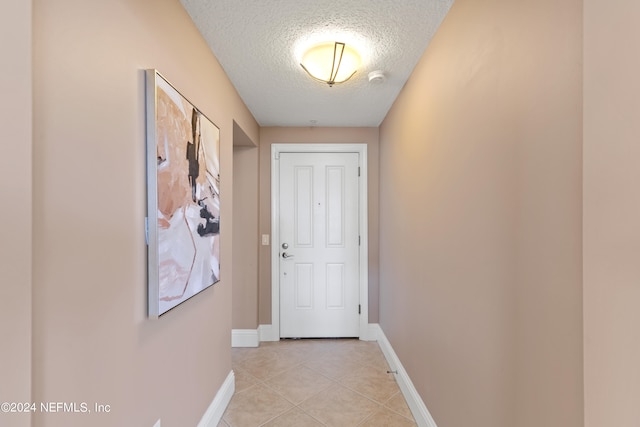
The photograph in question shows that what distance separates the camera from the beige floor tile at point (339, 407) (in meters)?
1.86

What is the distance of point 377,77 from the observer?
78.1 inches

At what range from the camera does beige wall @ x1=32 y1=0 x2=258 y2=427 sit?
682mm

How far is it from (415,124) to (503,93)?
0.96 metres

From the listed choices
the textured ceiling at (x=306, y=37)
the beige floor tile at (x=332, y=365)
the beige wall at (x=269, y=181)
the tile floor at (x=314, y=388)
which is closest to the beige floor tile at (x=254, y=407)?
Result: the tile floor at (x=314, y=388)

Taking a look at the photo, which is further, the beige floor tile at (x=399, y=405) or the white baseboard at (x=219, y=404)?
the beige floor tile at (x=399, y=405)

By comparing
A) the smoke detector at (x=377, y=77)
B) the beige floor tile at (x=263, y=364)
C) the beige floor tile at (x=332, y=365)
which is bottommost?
the beige floor tile at (x=263, y=364)

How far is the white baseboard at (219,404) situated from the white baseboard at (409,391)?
1.27 meters

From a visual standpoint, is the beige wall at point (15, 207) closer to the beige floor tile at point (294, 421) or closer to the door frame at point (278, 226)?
the beige floor tile at point (294, 421)

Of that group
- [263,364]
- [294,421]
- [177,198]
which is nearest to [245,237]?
[263,364]

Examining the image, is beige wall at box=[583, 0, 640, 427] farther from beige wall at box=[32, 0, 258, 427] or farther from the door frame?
the door frame

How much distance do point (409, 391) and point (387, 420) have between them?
0.23 metres

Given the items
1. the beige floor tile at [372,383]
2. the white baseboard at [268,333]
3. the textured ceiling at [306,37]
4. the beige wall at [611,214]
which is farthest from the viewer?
the white baseboard at [268,333]

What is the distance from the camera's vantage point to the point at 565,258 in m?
0.72

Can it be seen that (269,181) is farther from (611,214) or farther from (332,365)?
(611,214)
